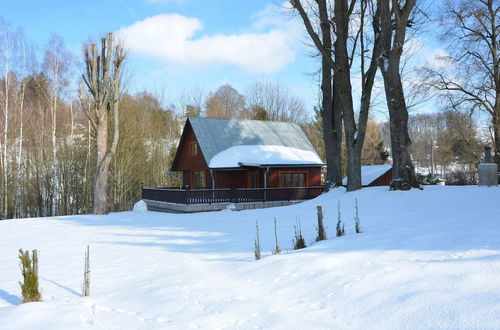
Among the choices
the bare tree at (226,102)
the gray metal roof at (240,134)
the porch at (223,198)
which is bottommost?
the porch at (223,198)

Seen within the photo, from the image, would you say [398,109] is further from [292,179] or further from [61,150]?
[61,150]

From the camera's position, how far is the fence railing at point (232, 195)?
2003cm

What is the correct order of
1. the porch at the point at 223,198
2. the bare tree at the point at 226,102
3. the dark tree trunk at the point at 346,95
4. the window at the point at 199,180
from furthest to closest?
the bare tree at the point at 226,102 → the window at the point at 199,180 → the porch at the point at 223,198 → the dark tree trunk at the point at 346,95

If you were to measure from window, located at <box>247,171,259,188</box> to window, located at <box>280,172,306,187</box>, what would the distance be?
1585mm

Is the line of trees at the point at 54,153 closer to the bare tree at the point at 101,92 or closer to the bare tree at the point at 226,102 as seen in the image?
the bare tree at the point at 101,92

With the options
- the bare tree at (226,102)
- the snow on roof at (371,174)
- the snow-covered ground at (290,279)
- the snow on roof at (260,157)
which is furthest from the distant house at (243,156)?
the bare tree at (226,102)

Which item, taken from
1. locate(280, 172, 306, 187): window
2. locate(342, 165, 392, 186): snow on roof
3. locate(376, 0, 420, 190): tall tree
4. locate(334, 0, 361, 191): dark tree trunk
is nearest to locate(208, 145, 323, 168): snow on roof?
locate(280, 172, 306, 187): window

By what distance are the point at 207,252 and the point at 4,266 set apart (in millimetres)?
4521

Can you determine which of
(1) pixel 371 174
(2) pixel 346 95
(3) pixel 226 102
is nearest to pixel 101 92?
(2) pixel 346 95

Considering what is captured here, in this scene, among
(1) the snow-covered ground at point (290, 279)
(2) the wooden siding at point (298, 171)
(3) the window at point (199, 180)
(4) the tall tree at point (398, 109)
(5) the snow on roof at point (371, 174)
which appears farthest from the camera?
(3) the window at point (199, 180)

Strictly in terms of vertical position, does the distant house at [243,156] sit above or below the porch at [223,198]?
above

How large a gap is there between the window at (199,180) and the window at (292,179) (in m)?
5.01

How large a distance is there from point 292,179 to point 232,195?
5.57 m

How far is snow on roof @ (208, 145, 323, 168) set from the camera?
23281 millimetres
